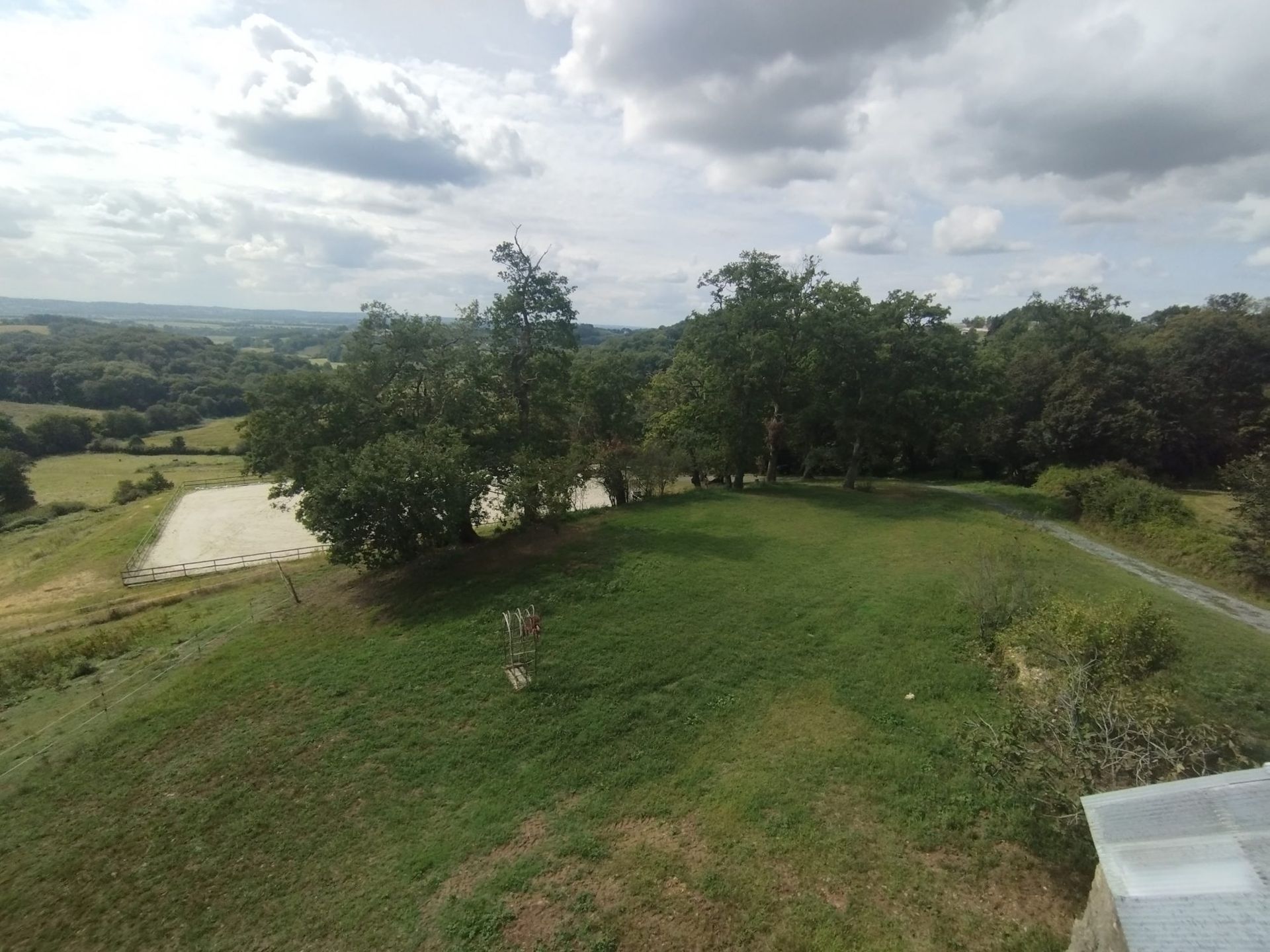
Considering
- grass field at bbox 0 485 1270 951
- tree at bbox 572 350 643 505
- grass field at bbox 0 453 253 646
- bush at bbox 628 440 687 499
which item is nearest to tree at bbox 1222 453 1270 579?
grass field at bbox 0 485 1270 951

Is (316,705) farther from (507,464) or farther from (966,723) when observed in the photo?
(966,723)

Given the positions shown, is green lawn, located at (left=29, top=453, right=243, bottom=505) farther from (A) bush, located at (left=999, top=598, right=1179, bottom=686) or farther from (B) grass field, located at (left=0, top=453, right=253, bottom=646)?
(A) bush, located at (left=999, top=598, right=1179, bottom=686)

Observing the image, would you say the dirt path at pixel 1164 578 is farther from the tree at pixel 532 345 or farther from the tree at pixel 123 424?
the tree at pixel 123 424

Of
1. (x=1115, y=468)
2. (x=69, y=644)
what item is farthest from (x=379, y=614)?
(x=1115, y=468)

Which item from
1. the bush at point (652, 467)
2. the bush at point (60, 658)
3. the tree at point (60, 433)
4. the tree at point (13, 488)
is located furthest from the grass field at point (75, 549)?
the bush at point (652, 467)

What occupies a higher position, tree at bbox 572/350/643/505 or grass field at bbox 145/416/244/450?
tree at bbox 572/350/643/505

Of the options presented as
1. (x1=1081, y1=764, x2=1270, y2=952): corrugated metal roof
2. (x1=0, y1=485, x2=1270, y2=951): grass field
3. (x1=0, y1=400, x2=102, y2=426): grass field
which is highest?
(x1=1081, y1=764, x2=1270, y2=952): corrugated metal roof
